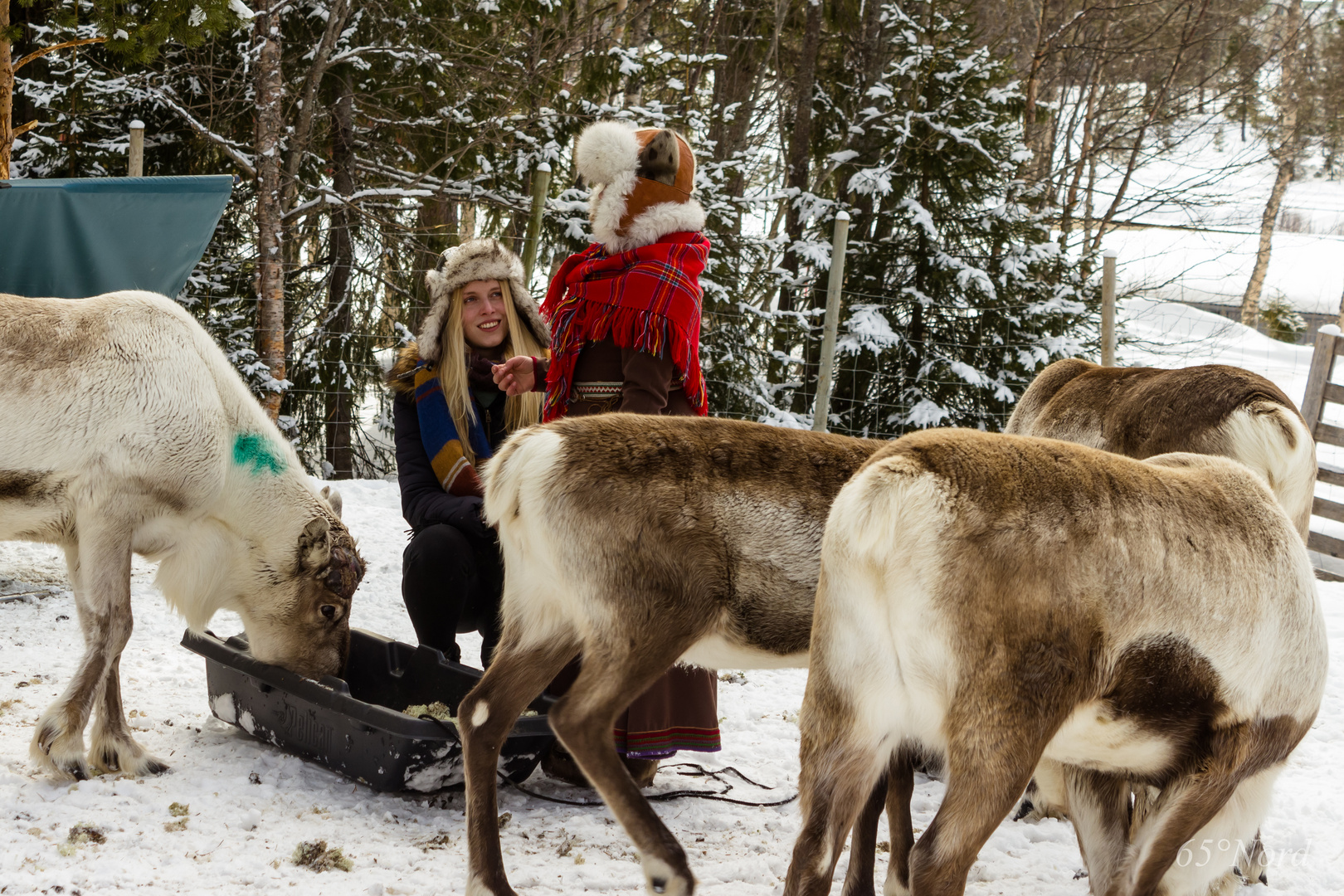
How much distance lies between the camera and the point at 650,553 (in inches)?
88.4

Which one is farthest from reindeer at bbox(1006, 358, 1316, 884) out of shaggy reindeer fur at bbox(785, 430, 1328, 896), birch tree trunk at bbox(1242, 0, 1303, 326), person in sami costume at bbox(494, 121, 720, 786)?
birch tree trunk at bbox(1242, 0, 1303, 326)

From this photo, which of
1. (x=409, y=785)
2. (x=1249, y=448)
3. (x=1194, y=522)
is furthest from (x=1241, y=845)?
(x=409, y=785)

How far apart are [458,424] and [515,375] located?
40 cm

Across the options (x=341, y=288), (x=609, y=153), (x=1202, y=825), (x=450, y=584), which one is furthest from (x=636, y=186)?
(x=341, y=288)

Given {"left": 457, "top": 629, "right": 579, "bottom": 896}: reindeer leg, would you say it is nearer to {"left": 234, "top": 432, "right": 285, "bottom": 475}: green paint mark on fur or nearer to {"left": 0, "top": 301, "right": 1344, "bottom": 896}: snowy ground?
{"left": 0, "top": 301, "right": 1344, "bottom": 896}: snowy ground

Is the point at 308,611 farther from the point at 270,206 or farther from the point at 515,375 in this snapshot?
the point at 270,206

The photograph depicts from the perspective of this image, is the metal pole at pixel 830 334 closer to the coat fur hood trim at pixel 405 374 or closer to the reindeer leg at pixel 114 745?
the coat fur hood trim at pixel 405 374

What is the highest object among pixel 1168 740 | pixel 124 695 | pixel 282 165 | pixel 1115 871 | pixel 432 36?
pixel 432 36

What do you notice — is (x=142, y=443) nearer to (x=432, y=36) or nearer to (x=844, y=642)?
(x=844, y=642)

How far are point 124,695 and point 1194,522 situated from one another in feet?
11.7

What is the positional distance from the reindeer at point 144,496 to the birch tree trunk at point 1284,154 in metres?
17.6

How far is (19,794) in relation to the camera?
280 cm

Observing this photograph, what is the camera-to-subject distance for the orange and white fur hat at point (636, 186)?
311 centimetres

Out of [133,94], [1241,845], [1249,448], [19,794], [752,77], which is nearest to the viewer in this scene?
[1241,845]
